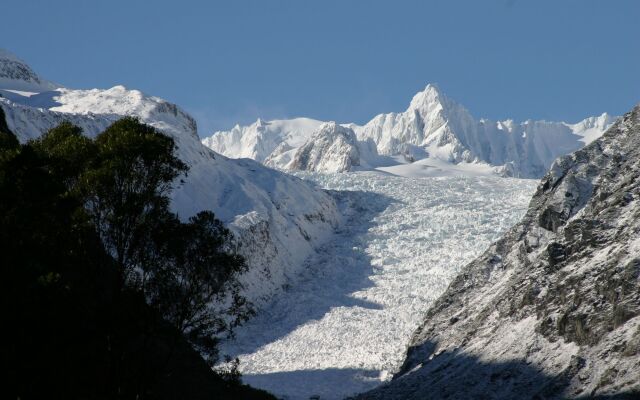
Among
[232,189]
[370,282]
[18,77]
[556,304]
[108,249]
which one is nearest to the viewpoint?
[108,249]

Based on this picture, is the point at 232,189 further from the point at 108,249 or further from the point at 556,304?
the point at 108,249

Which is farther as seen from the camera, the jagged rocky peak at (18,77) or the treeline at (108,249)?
the jagged rocky peak at (18,77)

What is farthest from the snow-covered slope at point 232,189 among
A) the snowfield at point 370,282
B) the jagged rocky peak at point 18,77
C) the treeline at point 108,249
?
the treeline at point 108,249

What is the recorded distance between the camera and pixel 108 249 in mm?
26766

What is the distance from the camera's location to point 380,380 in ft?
244

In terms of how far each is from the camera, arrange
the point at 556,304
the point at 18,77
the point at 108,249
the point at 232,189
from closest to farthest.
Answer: the point at 108,249
the point at 556,304
the point at 232,189
the point at 18,77

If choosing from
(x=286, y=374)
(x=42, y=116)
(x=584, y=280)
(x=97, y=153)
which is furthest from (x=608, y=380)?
(x=42, y=116)

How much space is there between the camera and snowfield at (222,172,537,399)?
3150 inches

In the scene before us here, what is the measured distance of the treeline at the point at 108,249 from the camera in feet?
81.1

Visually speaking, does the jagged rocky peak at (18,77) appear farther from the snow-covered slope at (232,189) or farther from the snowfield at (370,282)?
the snowfield at (370,282)

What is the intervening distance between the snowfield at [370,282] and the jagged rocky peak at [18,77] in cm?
6059

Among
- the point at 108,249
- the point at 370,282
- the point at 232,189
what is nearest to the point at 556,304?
the point at 108,249

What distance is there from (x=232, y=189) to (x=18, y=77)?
6752 cm

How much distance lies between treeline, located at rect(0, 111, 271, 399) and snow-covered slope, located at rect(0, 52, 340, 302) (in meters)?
76.4
